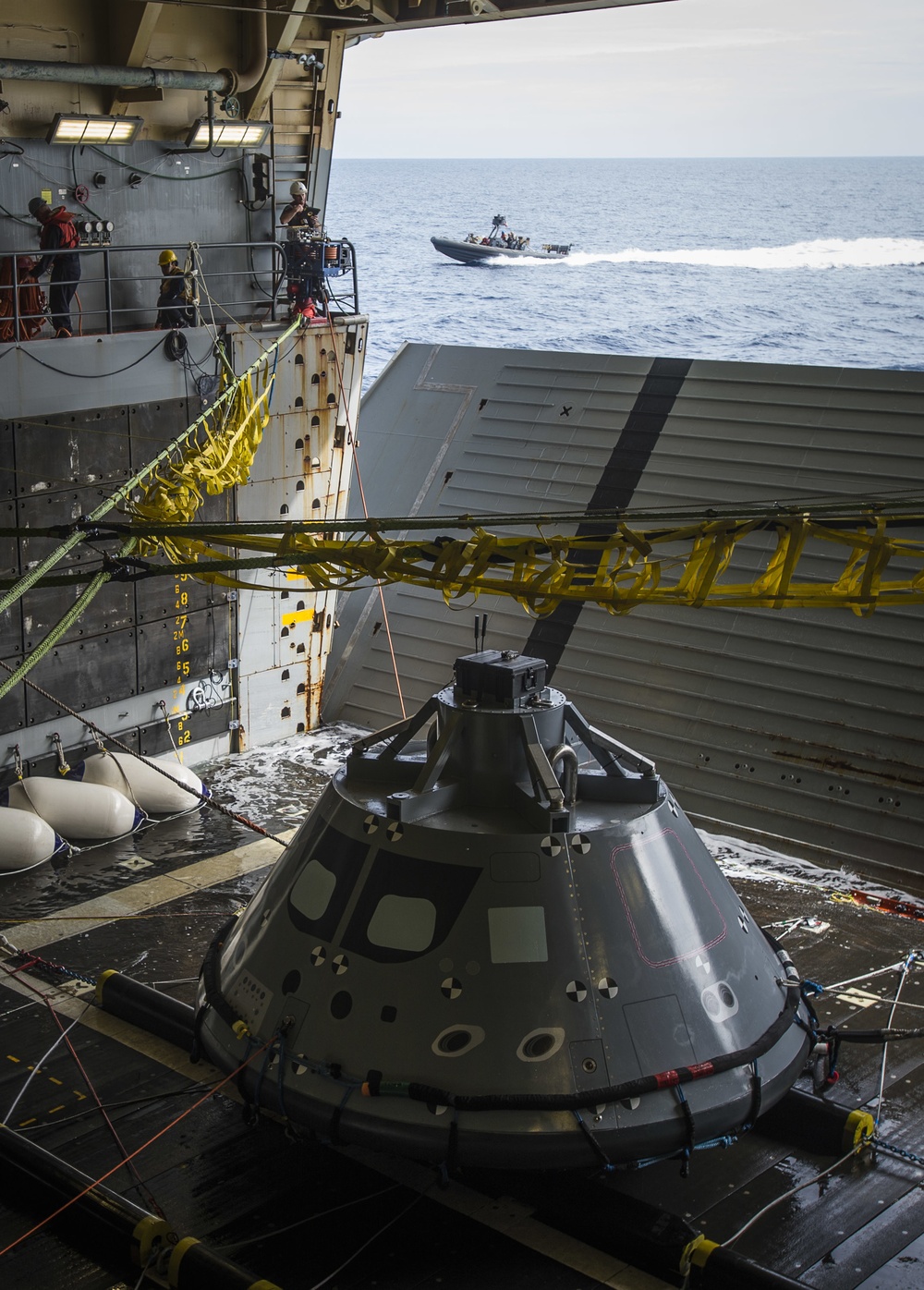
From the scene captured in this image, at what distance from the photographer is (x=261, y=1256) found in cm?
776

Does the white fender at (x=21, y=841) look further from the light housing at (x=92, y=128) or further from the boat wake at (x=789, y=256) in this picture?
the boat wake at (x=789, y=256)

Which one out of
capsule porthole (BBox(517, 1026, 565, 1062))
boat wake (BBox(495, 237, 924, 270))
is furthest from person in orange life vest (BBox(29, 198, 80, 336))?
boat wake (BBox(495, 237, 924, 270))

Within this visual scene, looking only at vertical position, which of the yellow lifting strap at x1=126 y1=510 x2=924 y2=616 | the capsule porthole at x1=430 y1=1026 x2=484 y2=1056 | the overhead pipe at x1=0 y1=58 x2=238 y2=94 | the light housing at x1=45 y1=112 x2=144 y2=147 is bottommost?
the capsule porthole at x1=430 y1=1026 x2=484 y2=1056

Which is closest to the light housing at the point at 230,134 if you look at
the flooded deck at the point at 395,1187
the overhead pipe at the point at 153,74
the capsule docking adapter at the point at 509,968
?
the overhead pipe at the point at 153,74

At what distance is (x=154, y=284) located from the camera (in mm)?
16453

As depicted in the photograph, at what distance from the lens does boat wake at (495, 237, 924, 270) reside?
83.6 metres

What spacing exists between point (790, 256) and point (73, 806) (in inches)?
3172

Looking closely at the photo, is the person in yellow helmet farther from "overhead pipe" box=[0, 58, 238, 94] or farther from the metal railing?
"overhead pipe" box=[0, 58, 238, 94]

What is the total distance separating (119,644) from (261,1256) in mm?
8642

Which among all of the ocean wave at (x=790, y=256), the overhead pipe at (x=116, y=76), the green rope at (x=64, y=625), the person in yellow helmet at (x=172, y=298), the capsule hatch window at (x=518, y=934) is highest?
the ocean wave at (x=790, y=256)

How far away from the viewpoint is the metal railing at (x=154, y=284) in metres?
14.2

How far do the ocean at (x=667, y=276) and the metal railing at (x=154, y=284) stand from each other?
18037mm

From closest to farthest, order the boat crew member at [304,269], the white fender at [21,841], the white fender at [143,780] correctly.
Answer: the white fender at [21,841]
the white fender at [143,780]
the boat crew member at [304,269]

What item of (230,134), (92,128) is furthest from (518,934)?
(230,134)
